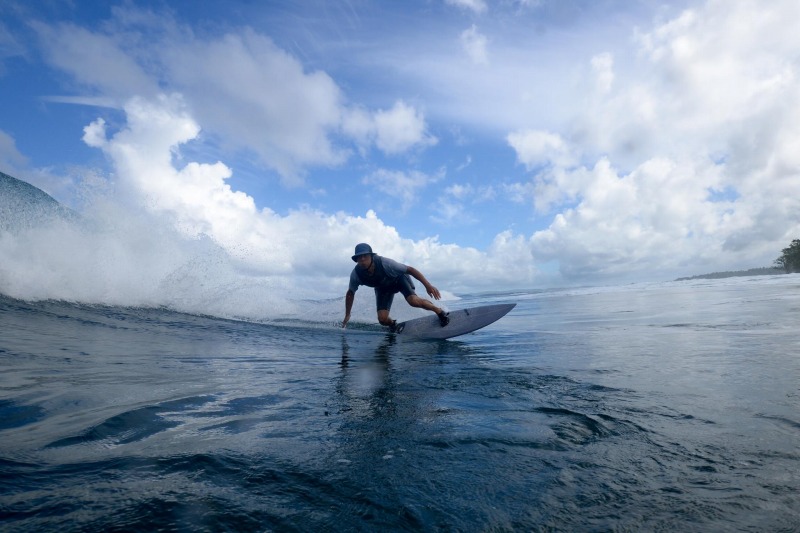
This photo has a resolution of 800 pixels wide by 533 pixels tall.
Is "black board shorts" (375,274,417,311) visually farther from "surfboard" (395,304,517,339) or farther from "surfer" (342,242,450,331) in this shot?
"surfboard" (395,304,517,339)

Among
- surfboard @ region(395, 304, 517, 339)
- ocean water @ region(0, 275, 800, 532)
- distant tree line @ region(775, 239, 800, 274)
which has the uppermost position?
distant tree line @ region(775, 239, 800, 274)

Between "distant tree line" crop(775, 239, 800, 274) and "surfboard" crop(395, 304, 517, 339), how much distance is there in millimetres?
61415

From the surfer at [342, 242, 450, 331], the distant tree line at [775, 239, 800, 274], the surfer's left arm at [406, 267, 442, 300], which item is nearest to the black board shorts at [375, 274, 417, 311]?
the surfer at [342, 242, 450, 331]

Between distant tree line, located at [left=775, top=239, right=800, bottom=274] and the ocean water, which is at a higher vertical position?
distant tree line, located at [left=775, top=239, right=800, bottom=274]

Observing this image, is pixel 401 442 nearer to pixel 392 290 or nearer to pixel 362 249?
pixel 362 249

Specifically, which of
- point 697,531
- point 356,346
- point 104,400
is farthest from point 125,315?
point 697,531

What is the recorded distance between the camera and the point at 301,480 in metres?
1.90

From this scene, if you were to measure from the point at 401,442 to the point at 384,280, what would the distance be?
7.24 m

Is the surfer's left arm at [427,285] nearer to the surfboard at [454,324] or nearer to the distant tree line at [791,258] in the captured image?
the surfboard at [454,324]

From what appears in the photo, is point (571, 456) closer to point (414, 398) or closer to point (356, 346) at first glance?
point (414, 398)

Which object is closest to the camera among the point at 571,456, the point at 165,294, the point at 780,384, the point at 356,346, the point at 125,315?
the point at 571,456

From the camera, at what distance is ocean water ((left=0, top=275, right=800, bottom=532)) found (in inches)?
63.7

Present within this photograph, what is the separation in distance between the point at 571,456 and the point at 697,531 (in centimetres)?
72

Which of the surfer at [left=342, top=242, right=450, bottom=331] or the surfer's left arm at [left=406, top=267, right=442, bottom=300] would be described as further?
the surfer at [left=342, top=242, right=450, bottom=331]
